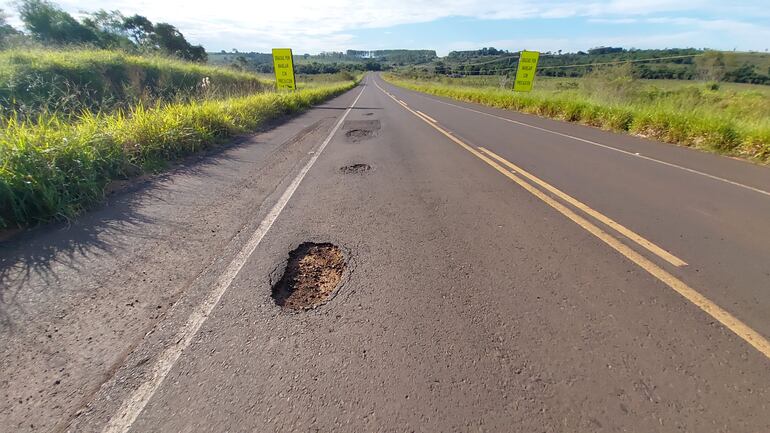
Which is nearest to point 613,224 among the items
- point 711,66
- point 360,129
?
point 360,129

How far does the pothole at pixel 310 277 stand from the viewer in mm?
2520

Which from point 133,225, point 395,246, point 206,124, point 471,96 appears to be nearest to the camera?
point 395,246

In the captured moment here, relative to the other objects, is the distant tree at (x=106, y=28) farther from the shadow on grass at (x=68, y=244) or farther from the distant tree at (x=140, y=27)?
the shadow on grass at (x=68, y=244)

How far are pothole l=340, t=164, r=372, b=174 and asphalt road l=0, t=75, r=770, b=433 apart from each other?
1.30 meters

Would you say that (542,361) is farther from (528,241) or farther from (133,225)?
(133,225)

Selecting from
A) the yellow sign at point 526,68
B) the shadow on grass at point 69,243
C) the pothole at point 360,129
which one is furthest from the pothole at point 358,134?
the yellow sign at point 526,68

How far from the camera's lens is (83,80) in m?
11.9

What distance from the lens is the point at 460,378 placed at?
1828 millimetres

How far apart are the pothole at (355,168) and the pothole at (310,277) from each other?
2.88 meters

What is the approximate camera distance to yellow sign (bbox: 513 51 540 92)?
19.7 m

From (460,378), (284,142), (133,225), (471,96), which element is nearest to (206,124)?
(284,142)

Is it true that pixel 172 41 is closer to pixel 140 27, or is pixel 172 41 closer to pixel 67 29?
pixel 140 27

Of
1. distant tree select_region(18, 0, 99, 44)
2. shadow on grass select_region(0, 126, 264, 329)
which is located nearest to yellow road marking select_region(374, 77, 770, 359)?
shadow on grass select_region(0, 126, 264, 329)

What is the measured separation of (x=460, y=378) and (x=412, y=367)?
27cm
